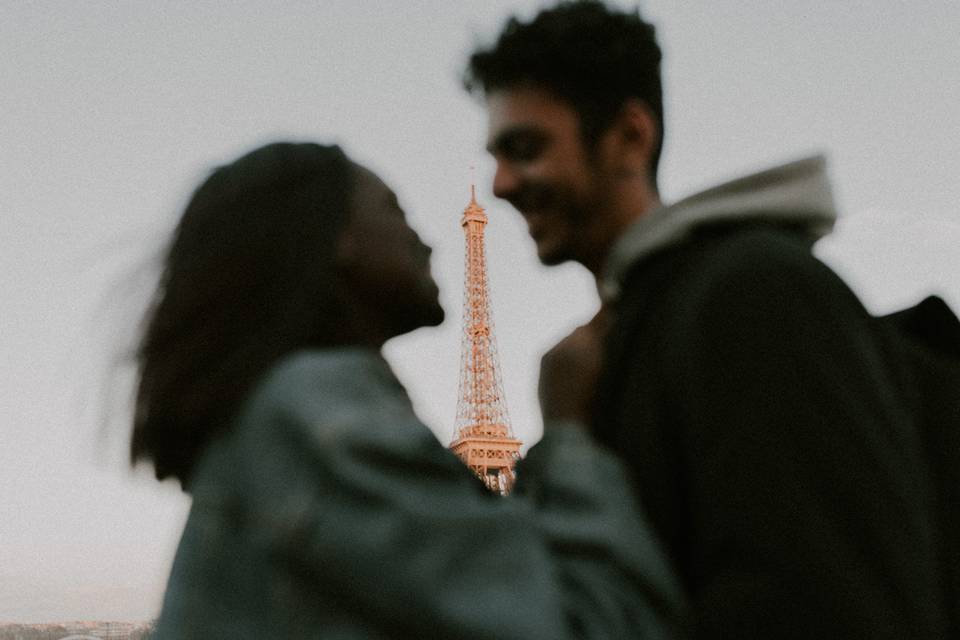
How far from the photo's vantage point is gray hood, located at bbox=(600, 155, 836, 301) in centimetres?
185

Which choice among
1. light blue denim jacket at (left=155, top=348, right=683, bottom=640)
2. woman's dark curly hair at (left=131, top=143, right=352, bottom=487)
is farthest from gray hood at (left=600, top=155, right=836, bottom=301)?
woman's dark curly hair at (left=131, top=143, right=352, bottom=487)

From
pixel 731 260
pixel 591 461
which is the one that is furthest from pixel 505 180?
pixel 591 461

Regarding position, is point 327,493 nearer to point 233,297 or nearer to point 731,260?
point 233,297

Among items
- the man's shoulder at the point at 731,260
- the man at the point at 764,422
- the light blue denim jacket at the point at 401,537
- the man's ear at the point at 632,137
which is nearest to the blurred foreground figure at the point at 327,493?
the light blue denim jacket at the point at 401,537

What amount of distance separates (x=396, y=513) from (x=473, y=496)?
0.15m

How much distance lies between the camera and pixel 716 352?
1.56 metres

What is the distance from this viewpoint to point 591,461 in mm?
1551

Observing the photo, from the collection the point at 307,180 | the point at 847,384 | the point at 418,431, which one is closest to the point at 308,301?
the point at 307,180

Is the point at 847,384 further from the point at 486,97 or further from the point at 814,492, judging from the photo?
the point at 486,97

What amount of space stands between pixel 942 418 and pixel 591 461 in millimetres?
730

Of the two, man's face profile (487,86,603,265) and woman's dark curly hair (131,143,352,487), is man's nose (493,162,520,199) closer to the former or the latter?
man's face profile (487,86,603,265)

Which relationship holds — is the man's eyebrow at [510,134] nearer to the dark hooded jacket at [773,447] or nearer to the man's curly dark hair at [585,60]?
the man's curly dark hair at [585,60]

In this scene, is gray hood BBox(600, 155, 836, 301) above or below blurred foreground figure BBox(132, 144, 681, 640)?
above

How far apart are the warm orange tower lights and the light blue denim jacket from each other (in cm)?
3940
